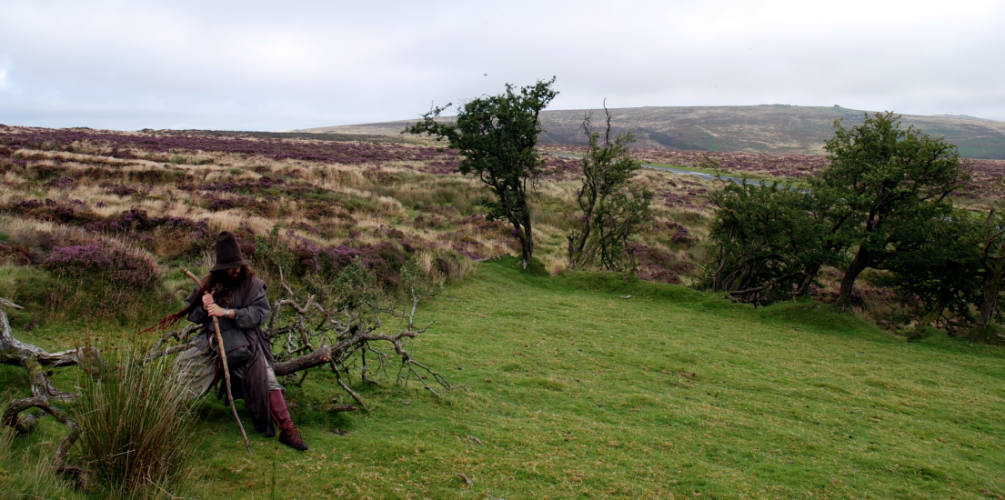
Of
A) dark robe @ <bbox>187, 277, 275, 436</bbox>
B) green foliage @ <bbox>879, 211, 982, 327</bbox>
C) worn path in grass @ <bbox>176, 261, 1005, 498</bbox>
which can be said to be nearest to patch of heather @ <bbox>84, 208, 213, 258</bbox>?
A: worn path in grass @ <bbox>176, 261, 1005, 498</bbox>

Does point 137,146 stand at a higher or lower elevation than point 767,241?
higher

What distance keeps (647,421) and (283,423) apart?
478 centimetres

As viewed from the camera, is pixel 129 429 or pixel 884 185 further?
pixel 884 185

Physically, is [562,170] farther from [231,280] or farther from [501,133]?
[231,280]

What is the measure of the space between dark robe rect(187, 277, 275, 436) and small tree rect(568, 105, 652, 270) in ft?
55.0

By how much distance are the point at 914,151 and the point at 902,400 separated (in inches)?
→ 363

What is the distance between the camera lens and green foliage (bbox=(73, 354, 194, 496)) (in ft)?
12.2

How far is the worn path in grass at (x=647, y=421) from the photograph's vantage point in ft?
16.0

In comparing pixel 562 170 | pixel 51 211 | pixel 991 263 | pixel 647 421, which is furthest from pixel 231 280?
pixel 562 170

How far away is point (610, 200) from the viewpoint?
22.2m

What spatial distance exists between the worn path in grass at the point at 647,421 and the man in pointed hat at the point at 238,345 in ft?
0.97

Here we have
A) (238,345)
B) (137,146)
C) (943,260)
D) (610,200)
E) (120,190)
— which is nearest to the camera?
(238,345)

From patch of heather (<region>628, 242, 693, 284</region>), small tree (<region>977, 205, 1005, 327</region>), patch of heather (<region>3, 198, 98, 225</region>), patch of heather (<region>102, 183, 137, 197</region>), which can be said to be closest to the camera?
patch of heather (<region>3, 198, 98, 225</region>)

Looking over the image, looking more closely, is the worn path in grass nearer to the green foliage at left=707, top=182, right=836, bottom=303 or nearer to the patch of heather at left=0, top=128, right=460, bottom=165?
the green foliage at left=707, top=182, right=836, bottom=303
